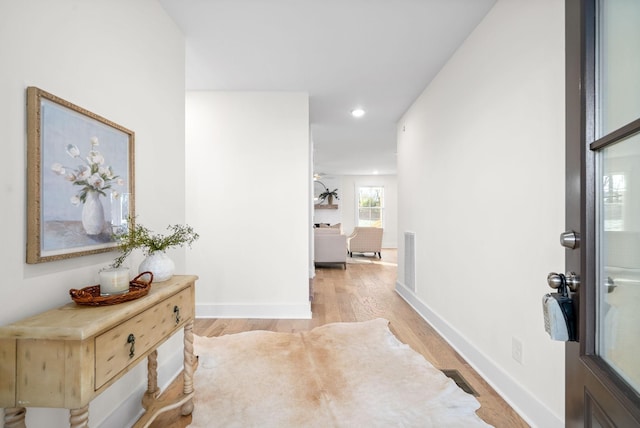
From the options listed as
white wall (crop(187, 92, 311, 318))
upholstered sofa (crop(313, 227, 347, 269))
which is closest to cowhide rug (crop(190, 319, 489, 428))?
white wall (crop(187, 92, 311, 318))

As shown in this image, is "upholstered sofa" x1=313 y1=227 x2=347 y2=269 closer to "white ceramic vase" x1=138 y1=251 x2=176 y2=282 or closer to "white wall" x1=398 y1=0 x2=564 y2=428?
"white wall" x1=398 y1=0 x2=564 y2=428

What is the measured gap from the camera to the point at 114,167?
1.54 m

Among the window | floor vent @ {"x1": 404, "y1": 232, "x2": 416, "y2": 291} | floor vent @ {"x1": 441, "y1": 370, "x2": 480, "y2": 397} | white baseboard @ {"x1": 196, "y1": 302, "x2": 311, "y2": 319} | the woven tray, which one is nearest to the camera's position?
the woven tray

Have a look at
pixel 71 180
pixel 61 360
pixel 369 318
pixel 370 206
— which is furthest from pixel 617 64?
pixel 370 206

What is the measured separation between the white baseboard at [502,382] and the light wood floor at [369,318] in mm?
38

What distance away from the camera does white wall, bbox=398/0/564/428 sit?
1.58 m

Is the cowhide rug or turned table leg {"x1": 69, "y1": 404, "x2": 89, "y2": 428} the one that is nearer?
turned table leg {"x1": 69, "y1": 404, "x2": 89, "y2": 428}

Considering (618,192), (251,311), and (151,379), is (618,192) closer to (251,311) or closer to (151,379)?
(151,379)

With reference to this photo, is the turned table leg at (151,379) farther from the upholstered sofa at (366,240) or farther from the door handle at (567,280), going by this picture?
the upholstered sofa at (366,240)

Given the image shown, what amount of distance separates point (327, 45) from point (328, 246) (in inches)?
172

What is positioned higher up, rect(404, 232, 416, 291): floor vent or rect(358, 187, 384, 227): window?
rect(358, 187, 384, 227): window

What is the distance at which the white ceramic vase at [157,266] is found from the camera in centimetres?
153

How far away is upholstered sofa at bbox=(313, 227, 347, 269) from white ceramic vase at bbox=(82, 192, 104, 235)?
16.4ft

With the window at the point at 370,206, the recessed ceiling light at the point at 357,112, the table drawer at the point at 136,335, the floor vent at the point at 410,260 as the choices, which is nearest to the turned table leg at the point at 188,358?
the table drawer at the point at 136,335
